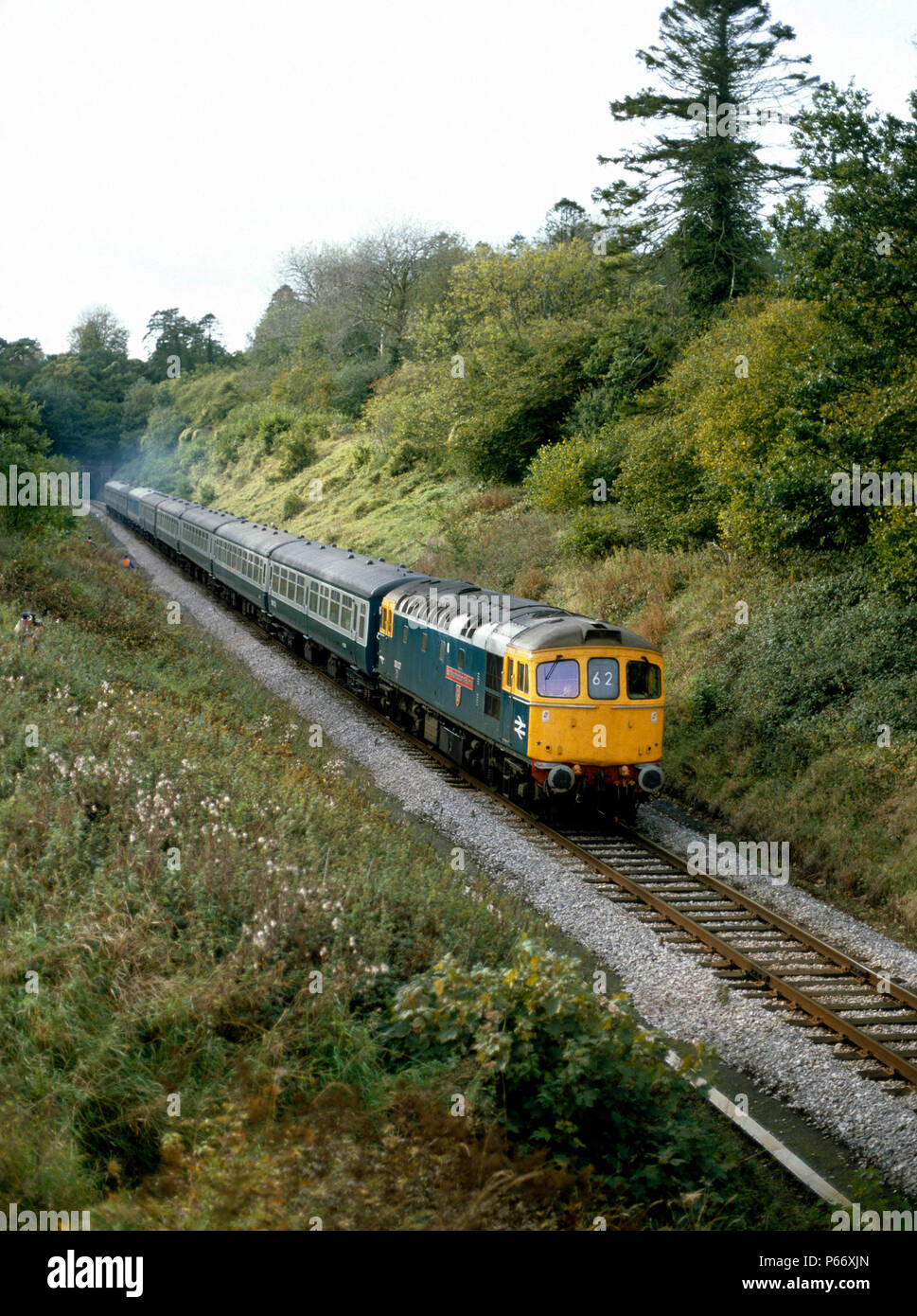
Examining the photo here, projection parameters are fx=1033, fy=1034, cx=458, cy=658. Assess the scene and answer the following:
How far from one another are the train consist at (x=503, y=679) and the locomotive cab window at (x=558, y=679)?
13 mm

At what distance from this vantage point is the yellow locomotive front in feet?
46.4

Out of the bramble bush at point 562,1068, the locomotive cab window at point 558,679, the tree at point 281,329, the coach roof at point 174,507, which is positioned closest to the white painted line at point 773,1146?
the bramble bush at point 562,1068

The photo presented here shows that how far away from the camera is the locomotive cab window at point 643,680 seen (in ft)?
47.9

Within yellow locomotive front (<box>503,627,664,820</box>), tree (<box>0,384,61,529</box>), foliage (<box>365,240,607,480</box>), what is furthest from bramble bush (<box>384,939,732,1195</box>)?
foliage (<box>365,240,607,480</box>)

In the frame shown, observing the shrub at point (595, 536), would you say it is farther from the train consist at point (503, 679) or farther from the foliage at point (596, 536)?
the train consist at point (503, 679)

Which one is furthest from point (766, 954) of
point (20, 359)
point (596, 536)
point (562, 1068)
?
point (20, 359)

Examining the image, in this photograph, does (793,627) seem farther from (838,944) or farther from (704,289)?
(704,289)

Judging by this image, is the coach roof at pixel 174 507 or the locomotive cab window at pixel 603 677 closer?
the locomotive cab window at pixel 603 677

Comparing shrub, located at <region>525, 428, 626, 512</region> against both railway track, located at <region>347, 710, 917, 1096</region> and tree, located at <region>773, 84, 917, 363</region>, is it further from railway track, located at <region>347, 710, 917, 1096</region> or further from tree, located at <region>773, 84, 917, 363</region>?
railway track, located at <region>347, 710, 917, 1096</region>

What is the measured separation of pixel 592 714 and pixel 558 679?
0.68 m

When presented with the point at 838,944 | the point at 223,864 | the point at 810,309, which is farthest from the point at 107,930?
the point at 810,309

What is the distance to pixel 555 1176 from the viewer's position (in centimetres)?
550

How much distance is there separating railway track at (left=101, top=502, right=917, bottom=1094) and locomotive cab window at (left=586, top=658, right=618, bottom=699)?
204 cm

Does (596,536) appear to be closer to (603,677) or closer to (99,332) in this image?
(603,677)
